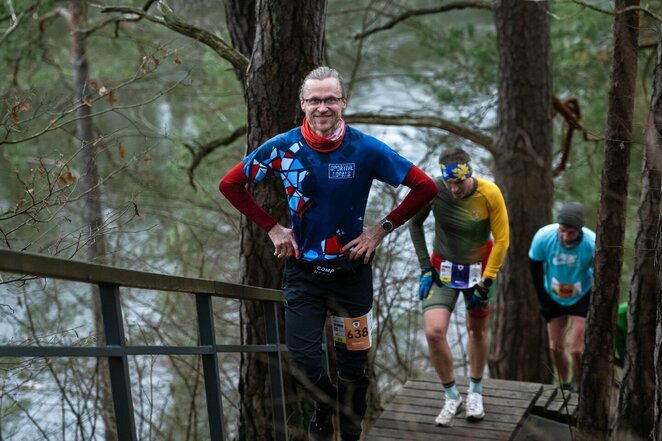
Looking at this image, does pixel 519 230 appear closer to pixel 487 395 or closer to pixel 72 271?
pixel 487 395

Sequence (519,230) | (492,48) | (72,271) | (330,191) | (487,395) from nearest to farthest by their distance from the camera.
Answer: (72,271) → (330,191) → (487,395) → (519,230) → (492,48)

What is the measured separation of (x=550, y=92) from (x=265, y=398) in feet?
21.2

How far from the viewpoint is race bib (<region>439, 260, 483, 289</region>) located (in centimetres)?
619

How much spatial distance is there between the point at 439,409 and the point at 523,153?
513cm

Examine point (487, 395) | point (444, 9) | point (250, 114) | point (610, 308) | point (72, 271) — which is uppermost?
point (444, 9)

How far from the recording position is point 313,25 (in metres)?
5.98

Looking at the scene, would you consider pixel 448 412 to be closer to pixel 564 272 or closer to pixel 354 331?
pixel 354 331

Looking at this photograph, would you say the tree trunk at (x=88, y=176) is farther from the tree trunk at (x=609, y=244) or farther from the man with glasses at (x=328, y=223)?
the tree trunk at (x=609, y=244)

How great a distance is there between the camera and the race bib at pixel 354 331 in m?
5.00

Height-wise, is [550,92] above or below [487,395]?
above

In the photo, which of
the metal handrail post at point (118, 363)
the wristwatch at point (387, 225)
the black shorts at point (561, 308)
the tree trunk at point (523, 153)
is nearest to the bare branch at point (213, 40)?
the wristwatch at point (387, 225)

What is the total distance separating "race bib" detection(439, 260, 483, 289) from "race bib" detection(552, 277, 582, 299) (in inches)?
74.1

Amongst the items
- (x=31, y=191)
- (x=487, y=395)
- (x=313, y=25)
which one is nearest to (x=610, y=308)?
(x=487, y=395)

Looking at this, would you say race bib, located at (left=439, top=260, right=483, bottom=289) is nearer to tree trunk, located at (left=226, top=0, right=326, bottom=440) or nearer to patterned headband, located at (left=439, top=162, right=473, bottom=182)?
patterned headband, located at (left=439, top=162, right=473, bottom=182)
